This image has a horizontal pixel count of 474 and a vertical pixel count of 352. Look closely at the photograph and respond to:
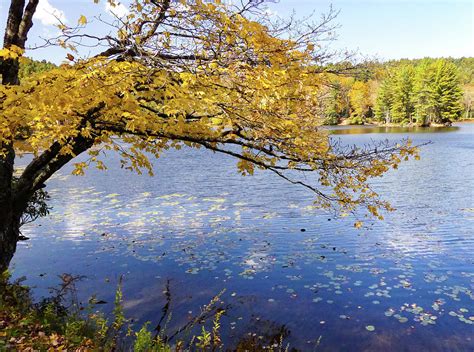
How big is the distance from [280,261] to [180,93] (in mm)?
10053

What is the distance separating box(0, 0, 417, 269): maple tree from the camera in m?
4.60

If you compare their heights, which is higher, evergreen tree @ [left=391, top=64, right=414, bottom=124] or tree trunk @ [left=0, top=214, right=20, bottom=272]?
evergreen tree @ [left=391, top=64, right=414, bottom=124]

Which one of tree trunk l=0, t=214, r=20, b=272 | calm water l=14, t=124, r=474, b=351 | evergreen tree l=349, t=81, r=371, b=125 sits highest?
evergreen tree l=349, t=81, r=371, b=125

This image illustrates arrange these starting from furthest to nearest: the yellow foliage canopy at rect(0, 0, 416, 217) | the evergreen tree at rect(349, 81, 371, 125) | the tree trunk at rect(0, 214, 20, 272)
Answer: the evergreen tree at rect(349, 81, 371, 125), the tree trunk at rect(0, 214, 20, 272), the yellow foliage canopy at rect(0, 0, 416, 217)

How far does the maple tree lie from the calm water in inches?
149

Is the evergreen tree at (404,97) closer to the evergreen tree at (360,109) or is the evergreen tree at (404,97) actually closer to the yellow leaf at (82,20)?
the evergreen tree at (360,109)

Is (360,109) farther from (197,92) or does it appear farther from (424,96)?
(197,92)

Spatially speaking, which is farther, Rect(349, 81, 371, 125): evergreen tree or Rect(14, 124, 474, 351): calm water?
Rect(349, 81, 371, 125): evergreen tree

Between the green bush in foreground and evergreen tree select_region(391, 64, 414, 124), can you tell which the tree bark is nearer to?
the green bush in foreground

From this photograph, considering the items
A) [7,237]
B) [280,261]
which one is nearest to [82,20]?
[7,237]

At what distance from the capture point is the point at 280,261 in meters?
13.5

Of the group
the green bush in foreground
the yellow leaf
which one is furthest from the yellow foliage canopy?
the green bush in foreground

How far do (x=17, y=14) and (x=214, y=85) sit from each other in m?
4.91

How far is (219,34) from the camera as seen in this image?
522cm
